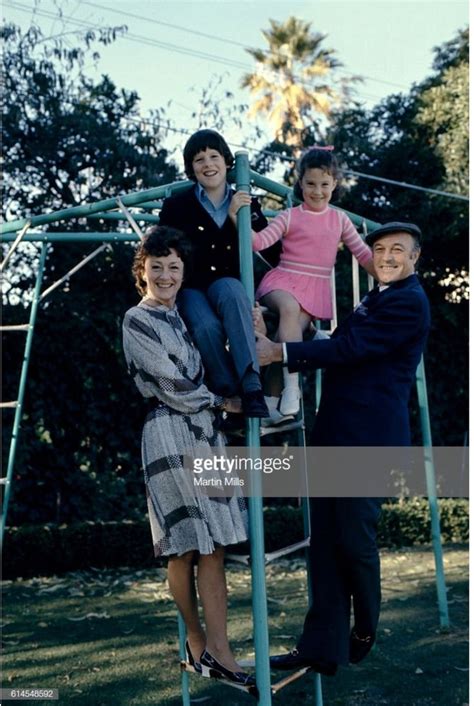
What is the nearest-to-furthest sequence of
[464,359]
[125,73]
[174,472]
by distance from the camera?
[174,472], [125,73], [464,359]

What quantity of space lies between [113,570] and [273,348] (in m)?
5.32

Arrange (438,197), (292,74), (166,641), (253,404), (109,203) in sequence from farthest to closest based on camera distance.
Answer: (292,74) < (438,197) < (166,641) < (109,203) < (253,404)

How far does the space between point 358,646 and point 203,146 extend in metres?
1.78

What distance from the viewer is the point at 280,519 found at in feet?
27.7

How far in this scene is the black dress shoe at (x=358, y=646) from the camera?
9.90 feet

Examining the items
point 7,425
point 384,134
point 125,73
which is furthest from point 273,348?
point 384,134

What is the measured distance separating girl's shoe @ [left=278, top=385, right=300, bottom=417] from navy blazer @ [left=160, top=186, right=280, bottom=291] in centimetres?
45

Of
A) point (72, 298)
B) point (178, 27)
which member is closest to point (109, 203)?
point (178, 27)

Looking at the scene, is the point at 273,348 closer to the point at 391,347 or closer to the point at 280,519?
the point at 391,347

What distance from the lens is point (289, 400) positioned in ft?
10.3

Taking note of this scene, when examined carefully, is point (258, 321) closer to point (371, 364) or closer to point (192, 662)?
point (371, 364)

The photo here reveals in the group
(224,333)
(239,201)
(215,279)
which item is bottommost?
(224,333)

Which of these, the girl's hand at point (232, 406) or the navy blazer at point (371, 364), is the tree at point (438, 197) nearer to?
the navy blazer at point (371, 364)

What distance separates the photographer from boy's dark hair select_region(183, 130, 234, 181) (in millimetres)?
2859
